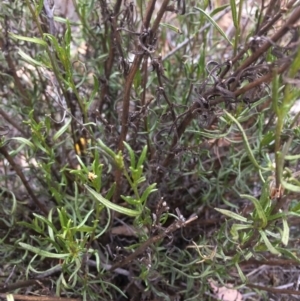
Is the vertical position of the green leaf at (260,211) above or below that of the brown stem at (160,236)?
above

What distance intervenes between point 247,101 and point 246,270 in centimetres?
61

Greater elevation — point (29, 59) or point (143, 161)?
point (29, 59)

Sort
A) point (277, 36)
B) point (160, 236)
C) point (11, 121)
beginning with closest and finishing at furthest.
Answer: point (277, 36) < point (160, 236) < point (11, 121)

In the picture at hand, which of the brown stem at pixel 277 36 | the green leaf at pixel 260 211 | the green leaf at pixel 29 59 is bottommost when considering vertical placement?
the green leaf at pixel 260 211

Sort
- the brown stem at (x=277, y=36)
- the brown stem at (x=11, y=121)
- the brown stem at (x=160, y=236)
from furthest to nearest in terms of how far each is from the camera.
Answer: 1. the brown stem at (x=11, y=121)
2. the brown stem at (x=160, y=236)
3. the brown stem at (x=277, y=36)

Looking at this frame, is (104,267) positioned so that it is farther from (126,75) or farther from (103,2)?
(103,2)

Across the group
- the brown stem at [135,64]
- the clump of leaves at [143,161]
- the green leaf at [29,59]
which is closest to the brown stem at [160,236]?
the clump of leaves at [143,161]

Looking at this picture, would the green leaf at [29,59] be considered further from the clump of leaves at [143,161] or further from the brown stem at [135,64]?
the brown stem at [135,64]

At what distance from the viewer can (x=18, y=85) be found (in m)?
1.09

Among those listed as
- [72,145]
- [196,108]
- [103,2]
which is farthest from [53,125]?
[196,108]

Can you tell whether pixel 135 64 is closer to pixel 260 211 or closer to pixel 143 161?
pixel 143 161

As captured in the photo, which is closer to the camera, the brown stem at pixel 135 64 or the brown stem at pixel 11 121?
the brown stem at pixel 135 64

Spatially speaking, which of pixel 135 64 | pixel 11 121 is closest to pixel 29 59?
pixel 135 64

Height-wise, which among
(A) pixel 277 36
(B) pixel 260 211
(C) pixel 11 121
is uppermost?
(A) pixel 277 36
